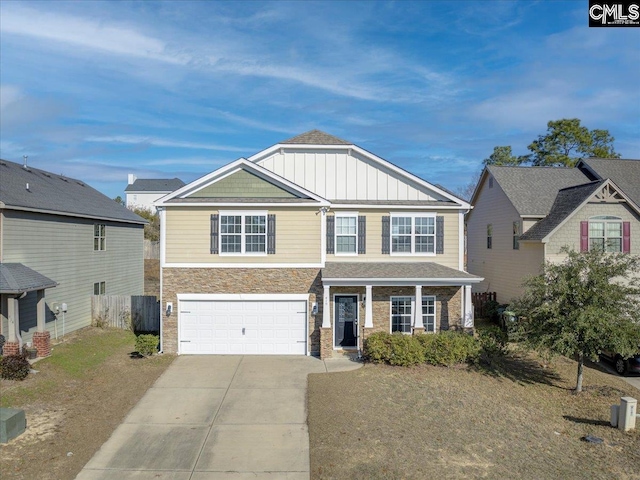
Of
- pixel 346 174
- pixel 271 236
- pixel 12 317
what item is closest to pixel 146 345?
pixel 12 317

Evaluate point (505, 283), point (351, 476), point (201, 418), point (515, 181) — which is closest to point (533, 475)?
point (351, 476)

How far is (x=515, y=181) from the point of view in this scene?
81.9 feet

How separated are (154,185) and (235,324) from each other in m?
54.1

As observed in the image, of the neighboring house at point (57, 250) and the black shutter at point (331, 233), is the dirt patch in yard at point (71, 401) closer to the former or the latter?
the neighboring house at point (57, 250)

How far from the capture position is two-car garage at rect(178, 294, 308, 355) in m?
17.4

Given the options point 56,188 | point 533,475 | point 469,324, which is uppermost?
point 56,188

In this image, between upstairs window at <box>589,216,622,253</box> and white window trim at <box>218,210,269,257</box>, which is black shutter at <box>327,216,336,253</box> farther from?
upstairs window at <box>589,216,622,253</box>

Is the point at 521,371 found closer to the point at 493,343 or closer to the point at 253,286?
the point at 493,343

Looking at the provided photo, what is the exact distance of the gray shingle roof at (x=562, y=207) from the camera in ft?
67.8

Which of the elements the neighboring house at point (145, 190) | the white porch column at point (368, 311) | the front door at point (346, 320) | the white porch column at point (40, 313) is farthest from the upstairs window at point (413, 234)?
the neighboring house at point (145, 190)

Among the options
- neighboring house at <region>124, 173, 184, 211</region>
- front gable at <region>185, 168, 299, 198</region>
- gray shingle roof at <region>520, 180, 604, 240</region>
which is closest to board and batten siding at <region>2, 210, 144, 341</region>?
front gable at <region>185, 168, 299, 198</region>

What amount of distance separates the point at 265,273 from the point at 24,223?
8.91 meters

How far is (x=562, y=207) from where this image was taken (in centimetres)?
2177

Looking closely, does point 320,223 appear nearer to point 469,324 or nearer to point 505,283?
point 469,324
